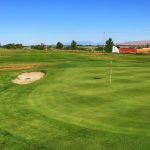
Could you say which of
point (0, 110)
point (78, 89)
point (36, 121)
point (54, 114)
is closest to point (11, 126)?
point (36, 121)

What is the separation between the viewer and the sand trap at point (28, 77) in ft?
93.2

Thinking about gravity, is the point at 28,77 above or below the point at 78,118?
below

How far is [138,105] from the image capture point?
15.7 metres

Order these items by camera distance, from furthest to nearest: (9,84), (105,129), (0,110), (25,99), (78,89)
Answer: (9,84), (78,89), (25,99), (0,110), (105,129)

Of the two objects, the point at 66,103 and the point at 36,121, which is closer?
the point at 36,121

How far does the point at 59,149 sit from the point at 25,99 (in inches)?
319

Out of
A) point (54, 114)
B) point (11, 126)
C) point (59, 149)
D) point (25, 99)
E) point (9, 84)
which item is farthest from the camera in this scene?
point (9, 84)

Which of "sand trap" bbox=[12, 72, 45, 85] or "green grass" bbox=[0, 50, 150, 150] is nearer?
"green grass" bbox=[0, 50, 150, 150]

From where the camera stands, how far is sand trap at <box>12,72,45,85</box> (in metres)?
28.4

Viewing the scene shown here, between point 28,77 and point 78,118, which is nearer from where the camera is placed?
A: point 78,118

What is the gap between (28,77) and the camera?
100ft

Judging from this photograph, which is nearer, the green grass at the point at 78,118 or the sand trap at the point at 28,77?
Answer: the green grass at the point at 78,118

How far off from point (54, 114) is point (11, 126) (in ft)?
6.49

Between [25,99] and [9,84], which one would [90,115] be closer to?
[25,99]
